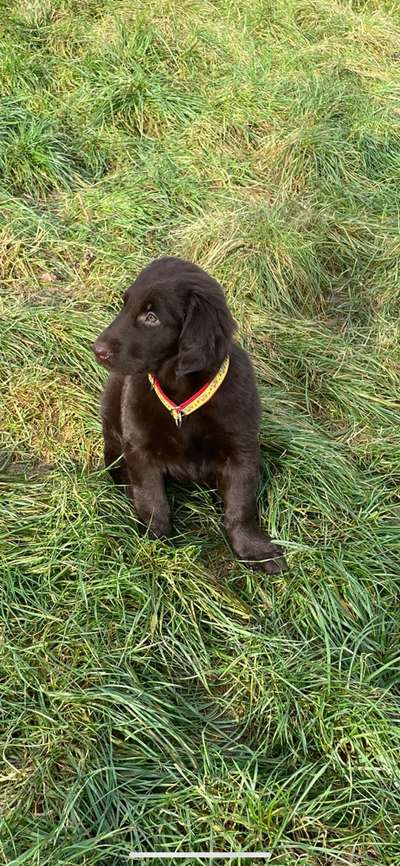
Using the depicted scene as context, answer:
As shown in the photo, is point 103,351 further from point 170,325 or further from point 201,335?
point 201,335

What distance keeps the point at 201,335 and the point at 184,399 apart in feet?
1.05

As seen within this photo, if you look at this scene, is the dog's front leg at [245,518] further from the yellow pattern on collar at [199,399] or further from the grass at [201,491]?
the yellow pattern on collar at [199,399]

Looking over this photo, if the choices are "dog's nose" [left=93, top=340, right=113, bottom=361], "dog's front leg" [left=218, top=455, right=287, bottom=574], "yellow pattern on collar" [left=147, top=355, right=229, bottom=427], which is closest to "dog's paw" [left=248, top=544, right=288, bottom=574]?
"dog's front leg" [left=218, top=455, right=287, bottom=574]

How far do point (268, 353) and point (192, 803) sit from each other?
8.26 ft

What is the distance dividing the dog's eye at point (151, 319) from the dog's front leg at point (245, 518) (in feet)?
2.03

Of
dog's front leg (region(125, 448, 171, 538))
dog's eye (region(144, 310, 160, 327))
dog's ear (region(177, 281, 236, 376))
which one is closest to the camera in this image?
dog's ear (region(177, 281, 236, 376))

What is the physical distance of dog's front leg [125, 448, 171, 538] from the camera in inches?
119

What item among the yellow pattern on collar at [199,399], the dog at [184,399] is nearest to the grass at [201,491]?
the dog at [184,399]

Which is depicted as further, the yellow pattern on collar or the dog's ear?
the yellow pattern on collar

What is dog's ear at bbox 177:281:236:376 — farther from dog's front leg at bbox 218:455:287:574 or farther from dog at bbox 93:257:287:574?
dog's front leg at bbox 218:455:287:574

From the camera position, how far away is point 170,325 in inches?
107

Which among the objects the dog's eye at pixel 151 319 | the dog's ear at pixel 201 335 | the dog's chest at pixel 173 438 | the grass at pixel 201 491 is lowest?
the grass at pixel 201 491

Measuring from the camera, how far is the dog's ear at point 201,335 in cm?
264

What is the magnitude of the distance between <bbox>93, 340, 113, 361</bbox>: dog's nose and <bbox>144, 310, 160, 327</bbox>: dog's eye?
A: 0.17 metres
